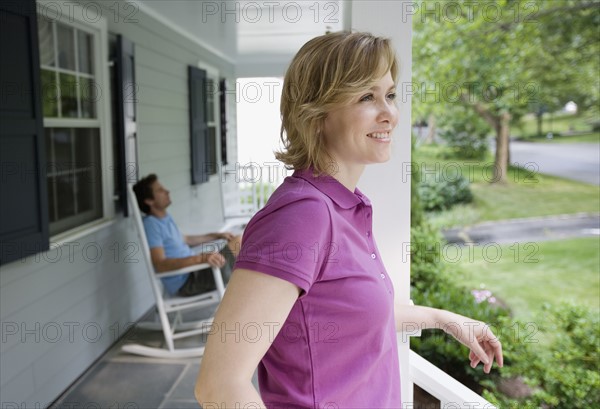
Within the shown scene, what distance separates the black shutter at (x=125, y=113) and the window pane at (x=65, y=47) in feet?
1.61

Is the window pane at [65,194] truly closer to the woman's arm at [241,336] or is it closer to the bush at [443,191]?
the woman's arm at [241,336]

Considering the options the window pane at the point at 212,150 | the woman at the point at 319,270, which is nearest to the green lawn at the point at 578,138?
the window pane at the point at 212,150

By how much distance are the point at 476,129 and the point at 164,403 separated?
30.0 feet

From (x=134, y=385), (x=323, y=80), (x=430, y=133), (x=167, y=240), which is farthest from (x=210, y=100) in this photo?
(x=323, y=80)

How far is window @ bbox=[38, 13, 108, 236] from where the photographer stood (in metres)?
3.63

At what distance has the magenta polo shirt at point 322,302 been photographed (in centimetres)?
91

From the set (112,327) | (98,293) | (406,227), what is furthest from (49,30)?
(406,227)

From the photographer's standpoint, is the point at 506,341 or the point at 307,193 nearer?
the point at 307,193

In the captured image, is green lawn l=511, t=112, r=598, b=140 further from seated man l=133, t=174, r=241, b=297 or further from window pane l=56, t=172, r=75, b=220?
window pane l=56, t=172, r=75, b=220

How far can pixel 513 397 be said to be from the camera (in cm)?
365

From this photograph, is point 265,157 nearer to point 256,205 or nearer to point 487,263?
point 256,205

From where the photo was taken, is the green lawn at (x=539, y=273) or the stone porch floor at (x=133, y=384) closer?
the stone porch floor at (x=133, y=384)

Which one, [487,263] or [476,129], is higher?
[476,129]

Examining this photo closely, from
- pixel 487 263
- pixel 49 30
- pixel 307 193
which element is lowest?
pixel 487 263
